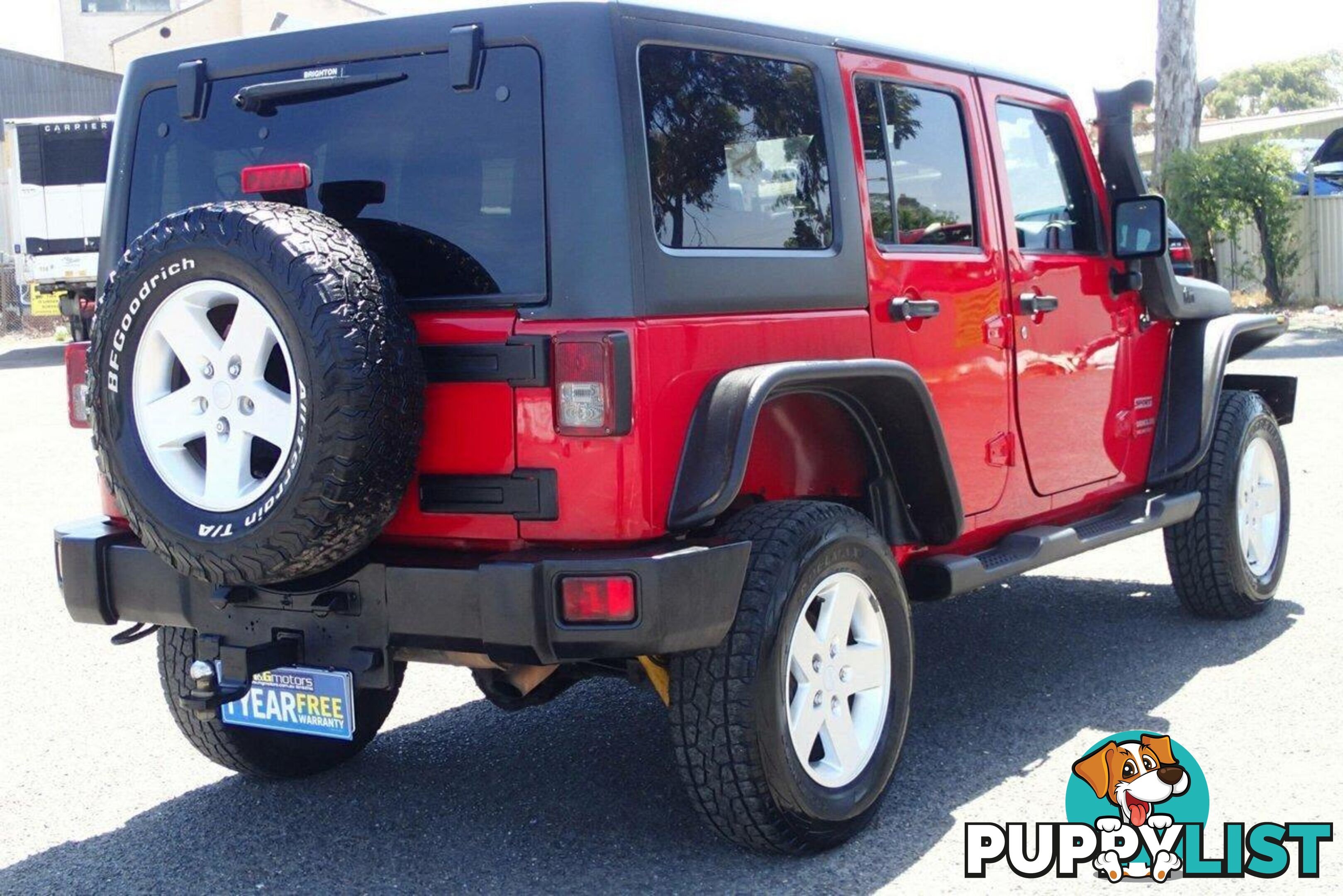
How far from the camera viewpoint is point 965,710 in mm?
4934

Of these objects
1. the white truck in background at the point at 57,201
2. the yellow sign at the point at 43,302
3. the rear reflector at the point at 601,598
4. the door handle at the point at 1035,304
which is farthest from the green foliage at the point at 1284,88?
the rear reflector at the point at 601,598

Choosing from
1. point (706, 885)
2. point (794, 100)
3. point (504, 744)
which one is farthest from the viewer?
point (504, 744)

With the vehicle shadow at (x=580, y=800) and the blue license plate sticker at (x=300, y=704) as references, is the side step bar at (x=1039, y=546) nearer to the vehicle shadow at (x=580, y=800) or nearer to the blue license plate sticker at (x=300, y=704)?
the vehicle shadow at (x=580, y=800)

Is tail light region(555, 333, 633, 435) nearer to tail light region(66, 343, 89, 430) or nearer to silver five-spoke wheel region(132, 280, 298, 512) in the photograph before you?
silver five-spoke wheel region(132, 280, 298, 512)

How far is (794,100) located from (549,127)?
817 millimetres

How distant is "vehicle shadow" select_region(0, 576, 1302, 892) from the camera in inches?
148

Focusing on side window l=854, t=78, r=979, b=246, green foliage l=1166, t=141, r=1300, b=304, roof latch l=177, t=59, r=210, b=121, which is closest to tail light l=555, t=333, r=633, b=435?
side window l=854, t=78, r=979, b=246

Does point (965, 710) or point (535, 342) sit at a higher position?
point (535, 342)

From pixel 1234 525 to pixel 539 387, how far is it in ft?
11.2

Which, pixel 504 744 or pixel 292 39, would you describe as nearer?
pixel 292 39

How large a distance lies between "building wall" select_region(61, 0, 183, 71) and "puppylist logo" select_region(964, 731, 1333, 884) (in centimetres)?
4447

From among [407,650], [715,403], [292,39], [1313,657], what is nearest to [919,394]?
[715,403]

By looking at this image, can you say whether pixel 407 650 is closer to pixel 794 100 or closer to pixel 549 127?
pixel 549 127

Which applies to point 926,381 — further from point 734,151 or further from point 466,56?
point 466,56
